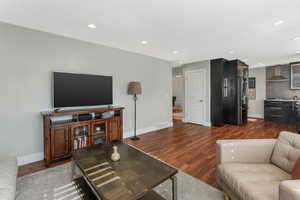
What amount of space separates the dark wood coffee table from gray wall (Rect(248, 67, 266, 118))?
6821mm

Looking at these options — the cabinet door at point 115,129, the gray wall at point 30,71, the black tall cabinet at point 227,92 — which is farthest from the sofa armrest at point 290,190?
the black tall cabinet at point 227,92

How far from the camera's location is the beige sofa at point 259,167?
1104mm

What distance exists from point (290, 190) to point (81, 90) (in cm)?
314

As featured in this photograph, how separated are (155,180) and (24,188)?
5.72ft

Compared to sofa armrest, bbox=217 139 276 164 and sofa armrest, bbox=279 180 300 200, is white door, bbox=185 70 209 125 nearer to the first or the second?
sofa armrest, bbox=217 139 276 164

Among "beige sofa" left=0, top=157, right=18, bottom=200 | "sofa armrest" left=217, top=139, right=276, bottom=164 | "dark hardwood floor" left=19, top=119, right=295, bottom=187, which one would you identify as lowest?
"dark hardwood floor" left=19, top=119, right=295, bottom=187

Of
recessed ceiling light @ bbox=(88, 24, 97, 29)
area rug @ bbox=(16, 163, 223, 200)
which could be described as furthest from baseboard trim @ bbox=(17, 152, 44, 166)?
recessed ceiling light @ bbox=(88, 24, 97, 29)

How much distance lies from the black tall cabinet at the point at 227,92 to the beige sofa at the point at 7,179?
5.08m

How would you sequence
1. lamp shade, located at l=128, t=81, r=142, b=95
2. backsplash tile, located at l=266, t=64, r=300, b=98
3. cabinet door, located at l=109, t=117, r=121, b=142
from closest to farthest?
cabinet door, located at l=109, t=117, r=121, b=142, lamp shade, located at l=128, t=81, r=142, b=95, backsplash tile, located at l=266, t=64, r=300, b=98

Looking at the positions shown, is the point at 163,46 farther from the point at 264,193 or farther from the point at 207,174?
the point at 264,193

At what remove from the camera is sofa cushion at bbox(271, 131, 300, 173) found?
1394 mm

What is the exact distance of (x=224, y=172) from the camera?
4.87ft

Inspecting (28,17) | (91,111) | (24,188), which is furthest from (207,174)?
(28,17)

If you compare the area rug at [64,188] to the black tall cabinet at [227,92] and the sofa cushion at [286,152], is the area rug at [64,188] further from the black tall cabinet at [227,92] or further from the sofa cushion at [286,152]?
the black tall cabinet at [227,92]
